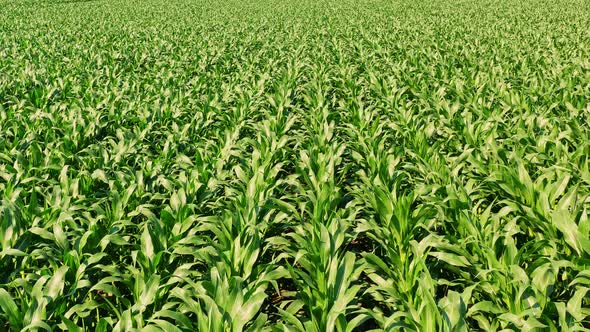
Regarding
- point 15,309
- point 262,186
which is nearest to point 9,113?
point 262,186

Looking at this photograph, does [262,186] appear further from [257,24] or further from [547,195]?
[257,24]

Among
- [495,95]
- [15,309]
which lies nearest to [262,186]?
[15,309]

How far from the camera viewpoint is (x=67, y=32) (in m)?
16.2

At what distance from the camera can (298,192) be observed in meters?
4.57

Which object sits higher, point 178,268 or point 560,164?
point 560,164

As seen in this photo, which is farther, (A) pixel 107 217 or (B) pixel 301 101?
(B) pixel 301 101

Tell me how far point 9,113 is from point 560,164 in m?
6.59

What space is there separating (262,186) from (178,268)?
128cm

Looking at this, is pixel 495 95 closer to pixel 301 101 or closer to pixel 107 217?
pixel 301 101

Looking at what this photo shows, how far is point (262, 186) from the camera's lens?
162 inches

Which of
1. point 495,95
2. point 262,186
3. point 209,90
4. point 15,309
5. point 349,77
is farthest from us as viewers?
point 349,77

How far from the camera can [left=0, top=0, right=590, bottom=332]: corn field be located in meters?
2.67

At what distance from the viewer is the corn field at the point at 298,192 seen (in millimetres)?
2670

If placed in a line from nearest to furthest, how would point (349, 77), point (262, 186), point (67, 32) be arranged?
point (262, 186), point (349, 77), point (67, 32)
